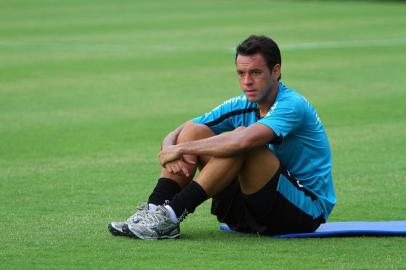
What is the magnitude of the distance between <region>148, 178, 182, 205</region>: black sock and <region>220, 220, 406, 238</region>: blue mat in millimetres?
541

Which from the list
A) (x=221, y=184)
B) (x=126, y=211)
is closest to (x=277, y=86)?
(x=221, y=184)

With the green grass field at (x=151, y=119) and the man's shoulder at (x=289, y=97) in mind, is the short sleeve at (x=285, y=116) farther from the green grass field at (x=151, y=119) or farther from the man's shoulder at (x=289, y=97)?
the green grass field at (x=151, y=119)

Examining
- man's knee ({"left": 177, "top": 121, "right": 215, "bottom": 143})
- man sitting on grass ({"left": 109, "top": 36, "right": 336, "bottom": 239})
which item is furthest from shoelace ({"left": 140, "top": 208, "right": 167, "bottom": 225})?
man's knee ({"left": 177, "top": 121, "right": 215, "bottom": 143})

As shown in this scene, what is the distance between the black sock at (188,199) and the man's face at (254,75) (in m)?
0.68

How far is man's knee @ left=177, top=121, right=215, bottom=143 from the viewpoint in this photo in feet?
25.6

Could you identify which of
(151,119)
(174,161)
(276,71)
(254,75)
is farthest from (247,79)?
(151,119)

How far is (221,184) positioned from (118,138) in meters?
5.44

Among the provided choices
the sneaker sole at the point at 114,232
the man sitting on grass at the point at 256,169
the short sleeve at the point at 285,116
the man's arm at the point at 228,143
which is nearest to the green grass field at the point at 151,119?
the sneaker sole at the point at 114,232

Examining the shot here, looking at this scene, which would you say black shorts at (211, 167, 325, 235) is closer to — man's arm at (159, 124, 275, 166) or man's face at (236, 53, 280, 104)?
man's arm at (159, 124, 275, 166)

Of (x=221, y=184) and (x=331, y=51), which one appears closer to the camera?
(x=221, y=184)

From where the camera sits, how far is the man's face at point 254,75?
A: 760cm

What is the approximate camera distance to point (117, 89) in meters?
16.9

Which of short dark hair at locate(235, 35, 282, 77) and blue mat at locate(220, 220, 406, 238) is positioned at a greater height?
short dark hair at locate(235, 35, 282, 77)

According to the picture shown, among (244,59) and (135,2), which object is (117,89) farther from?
(135,2)
